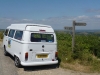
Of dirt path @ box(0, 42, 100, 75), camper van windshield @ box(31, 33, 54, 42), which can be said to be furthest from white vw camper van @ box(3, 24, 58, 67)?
dirt path @ box(0, 42, 100, 75)

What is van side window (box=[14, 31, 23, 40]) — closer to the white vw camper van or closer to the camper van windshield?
the white vw camper van

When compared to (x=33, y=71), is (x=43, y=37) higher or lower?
higher

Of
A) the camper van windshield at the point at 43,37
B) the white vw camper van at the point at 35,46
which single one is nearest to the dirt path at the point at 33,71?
the white vw camper van at the point at 35,46

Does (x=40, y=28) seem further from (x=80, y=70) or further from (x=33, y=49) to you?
(x=80, y=70)

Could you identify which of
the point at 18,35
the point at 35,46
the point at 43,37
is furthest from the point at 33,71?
the point at 18,35

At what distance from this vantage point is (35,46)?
747 cm

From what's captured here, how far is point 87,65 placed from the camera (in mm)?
8727

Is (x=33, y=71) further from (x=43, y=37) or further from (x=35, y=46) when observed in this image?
(x=43, y=37)

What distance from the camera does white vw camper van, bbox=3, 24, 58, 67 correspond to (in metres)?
7.33

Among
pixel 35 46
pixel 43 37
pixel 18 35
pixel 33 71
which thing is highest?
pixel 18 35

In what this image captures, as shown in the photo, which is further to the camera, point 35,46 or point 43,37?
point 43,37

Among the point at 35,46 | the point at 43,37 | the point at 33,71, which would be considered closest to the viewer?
the point at 35,46

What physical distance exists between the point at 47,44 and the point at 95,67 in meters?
2.80

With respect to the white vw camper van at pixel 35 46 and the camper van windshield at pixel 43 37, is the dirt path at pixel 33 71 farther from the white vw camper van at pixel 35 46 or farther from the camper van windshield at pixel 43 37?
the camper van windshield at pixel 43 37
